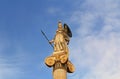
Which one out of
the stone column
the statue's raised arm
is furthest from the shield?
the stone column

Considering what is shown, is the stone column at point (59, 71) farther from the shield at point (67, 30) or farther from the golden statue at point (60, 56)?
the shield at point (67, 30)

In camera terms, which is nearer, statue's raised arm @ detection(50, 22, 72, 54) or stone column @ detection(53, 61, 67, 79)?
stone column @ detection(53, 61, 67, 79)

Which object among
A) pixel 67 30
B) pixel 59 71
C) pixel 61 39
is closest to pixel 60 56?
pixel 59 71

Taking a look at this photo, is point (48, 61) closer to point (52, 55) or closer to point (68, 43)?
point (52, 55)

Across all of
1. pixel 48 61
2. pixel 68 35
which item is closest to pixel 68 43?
pixel 68 35

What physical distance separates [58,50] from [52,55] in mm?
572

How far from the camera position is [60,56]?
22953 millimetres

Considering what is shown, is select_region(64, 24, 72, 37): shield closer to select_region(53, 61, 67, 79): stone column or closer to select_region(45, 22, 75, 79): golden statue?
select_region(45, 22, 75, 79): golden statue

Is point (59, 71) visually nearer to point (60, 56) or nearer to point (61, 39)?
point (60, 56)

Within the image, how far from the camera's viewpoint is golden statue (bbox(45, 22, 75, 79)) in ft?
73.6

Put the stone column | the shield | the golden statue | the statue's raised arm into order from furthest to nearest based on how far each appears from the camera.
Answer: the shield
the statue's raised arm
the golden statue
the stone column

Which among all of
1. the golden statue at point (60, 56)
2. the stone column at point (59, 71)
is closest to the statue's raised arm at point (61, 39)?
the golden statue at point (60, 56)

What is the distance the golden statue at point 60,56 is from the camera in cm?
2244

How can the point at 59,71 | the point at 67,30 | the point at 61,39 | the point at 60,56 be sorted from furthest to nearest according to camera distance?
1. the point at 67,30
2. the point at 61,39
3. the point at 60,56
4. the point at 59,71
